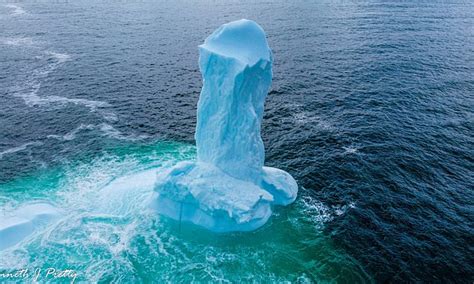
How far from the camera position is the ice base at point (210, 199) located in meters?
33.2

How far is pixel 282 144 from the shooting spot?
1943 inches

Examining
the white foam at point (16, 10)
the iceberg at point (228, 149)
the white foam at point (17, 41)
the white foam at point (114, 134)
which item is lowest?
the white foam at point (114, 134)

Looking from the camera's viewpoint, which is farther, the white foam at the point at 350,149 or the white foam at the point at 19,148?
the white foam at the point at 350,149

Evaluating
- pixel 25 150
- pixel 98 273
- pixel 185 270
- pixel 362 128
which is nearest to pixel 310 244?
pixel 185 270

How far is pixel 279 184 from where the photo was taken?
37656 millimetres

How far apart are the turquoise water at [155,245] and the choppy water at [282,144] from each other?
0.47 ft

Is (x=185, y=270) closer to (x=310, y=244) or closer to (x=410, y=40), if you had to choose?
(x=310, y=244)

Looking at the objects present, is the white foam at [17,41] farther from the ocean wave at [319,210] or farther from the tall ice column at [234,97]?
the ocean wave at [319,210]

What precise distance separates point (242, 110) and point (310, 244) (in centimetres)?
1408

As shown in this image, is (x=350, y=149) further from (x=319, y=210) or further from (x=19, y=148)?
(x=19, y=148)

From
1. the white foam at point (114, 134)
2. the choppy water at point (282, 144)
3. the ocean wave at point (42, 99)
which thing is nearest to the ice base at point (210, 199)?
the choppy water at point (282, 144)

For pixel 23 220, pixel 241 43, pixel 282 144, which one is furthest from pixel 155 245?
pixel 282 144

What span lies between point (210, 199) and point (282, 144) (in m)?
18.7

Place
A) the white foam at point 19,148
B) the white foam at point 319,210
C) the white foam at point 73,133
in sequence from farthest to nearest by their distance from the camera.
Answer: the white foam at point 73,133, the white foam at point 19,148, the white foam at point 319,210
